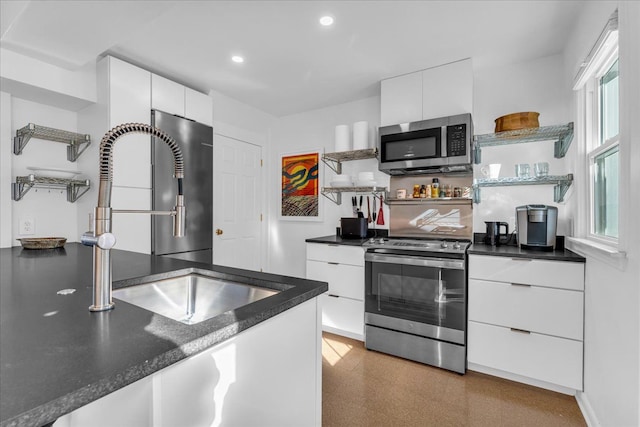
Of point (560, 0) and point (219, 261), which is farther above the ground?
point (560, 0)

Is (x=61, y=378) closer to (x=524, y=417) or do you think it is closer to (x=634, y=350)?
(x=634, y=350)

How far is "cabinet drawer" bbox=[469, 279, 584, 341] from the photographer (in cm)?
196

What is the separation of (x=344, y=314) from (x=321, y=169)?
5.75 ft

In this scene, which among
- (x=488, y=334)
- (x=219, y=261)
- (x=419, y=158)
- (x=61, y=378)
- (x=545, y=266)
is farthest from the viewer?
(x=219, y=261)

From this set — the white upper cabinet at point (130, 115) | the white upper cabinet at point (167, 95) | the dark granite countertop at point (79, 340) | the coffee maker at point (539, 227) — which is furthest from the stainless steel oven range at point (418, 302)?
the white upper cabinet at point (167, 95)

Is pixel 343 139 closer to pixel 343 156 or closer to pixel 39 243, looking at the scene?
pixel 343 156

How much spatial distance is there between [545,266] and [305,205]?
2.54 m

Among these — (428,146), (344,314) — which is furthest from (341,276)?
(428,146)

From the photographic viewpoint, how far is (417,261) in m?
2.42

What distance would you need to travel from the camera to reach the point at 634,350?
1208mm

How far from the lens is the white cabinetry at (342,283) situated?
278 cm

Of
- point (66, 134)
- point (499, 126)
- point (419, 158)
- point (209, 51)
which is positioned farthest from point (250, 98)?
point (499, 126)

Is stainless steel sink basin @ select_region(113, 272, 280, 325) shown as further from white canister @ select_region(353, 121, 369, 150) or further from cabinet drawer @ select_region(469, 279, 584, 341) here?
white canister @ select_region(353, 121, 369, 150)

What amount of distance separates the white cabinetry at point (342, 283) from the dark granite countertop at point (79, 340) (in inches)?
65.5
